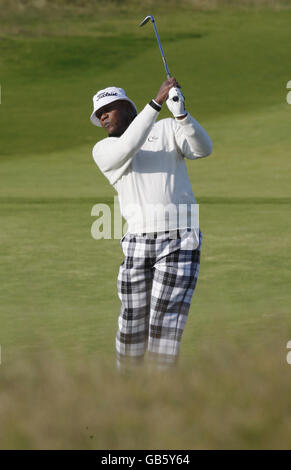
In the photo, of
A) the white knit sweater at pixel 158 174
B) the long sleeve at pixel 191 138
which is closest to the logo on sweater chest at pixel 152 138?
the white knit sweater at pixel 158 174

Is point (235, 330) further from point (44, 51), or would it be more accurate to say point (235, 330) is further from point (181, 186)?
point (44, 51)

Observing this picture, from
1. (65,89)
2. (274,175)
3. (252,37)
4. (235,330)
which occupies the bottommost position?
(235,330)

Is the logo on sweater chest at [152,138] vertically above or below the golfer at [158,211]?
above

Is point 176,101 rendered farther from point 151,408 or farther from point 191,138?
point 151,408

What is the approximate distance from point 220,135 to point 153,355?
21.4m

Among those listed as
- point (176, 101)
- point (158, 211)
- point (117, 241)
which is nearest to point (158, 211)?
point (158, 211)

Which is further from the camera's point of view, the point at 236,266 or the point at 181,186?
the point at 236,266

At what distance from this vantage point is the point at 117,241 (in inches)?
516

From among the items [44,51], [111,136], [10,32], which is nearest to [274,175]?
[111,136]

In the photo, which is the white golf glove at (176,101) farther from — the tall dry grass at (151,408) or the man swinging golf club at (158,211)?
the tall dry grass at (151,408)

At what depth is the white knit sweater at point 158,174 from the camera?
5285mm

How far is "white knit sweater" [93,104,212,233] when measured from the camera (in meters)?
5.29

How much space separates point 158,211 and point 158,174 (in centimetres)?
19

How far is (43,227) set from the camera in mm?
14086
